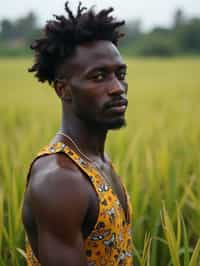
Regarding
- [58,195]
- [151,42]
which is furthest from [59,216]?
[151,42]

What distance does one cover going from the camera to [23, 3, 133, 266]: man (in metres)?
0.99

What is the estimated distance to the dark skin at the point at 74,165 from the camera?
3.23 feet

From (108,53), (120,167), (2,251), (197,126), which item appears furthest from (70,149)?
(197,126)

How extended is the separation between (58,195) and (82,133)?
24 centimetres

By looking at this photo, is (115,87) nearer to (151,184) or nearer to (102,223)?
(102,223)

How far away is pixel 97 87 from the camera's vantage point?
1.12m

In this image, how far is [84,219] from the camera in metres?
1.06

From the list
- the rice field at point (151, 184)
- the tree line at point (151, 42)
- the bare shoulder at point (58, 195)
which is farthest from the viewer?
the tree line at point (151, 42)

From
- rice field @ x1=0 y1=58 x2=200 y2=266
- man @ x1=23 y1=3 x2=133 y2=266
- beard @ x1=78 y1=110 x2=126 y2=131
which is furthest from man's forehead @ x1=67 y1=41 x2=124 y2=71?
rice field @ x1=0 y1=58 x2=200 y2=266

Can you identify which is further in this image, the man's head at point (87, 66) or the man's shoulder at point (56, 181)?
the man's head at point (87, 66)

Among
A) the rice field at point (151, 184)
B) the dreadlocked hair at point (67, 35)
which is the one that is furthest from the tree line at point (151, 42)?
the dreadlocked hair at point (67, 35)

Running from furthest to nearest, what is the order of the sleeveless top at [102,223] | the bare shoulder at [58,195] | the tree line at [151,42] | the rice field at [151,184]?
the tree line at [151,42] → the rice field at [151,184] → the sleeveless top at [102,223] → the bare shoulder at [58,195]

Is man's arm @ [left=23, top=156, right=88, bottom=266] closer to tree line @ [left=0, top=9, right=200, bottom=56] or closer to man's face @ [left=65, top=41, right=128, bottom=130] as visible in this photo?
man's face @ [left=65, top=41, right=128, bottom=130]

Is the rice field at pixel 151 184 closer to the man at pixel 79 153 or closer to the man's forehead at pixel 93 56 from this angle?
the man at pixel 79 153
